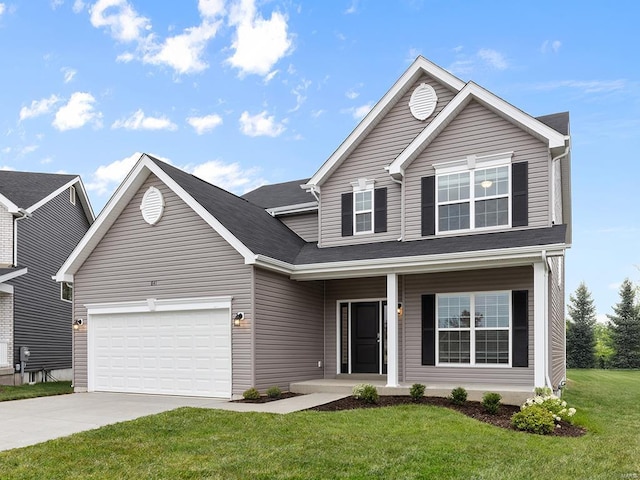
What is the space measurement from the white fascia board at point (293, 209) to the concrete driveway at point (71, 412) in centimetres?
627

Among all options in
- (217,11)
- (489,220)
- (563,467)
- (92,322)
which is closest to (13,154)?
(217,11)

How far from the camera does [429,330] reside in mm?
13227

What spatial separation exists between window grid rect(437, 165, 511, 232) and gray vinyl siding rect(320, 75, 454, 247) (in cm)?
133

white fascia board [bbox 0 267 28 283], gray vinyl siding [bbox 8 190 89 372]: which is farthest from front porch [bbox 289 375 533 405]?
gray vinyl siding [bbox 8 190 89 372]

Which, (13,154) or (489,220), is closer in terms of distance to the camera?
(489,220)

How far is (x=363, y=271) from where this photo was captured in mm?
13031

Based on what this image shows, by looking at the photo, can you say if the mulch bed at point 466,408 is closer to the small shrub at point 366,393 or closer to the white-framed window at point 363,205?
the small shrub at point 366,393

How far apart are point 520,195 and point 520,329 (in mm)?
2964

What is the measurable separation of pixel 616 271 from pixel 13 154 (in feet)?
127

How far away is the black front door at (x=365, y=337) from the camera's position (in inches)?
574

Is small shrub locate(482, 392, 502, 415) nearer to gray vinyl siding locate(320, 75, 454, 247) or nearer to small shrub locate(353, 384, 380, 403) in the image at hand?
small shrub locate(353, 384, 380, 403)

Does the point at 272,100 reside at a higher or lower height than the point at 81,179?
higher

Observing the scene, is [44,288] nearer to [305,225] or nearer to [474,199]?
[305,225]

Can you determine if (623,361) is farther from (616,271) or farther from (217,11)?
(217,11)
